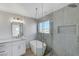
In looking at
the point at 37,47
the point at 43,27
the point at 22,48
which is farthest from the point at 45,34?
the point at 22,48

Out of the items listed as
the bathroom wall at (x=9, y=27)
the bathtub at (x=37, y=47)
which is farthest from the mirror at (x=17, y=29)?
the bathtub at (x=37, y=47)

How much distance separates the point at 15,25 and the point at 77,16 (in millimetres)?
1098

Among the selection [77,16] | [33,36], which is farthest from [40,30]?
[77,16]

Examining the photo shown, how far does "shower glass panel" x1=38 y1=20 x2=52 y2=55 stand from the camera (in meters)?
1.54

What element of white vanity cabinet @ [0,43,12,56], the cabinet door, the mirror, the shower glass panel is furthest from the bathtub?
white vanity cabinet @ [0,43,12,56]

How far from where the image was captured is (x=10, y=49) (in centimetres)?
145

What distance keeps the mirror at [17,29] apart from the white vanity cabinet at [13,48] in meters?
0.13

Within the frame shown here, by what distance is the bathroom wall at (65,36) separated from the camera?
145 centimetres

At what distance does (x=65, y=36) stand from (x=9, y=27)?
0.99 meters

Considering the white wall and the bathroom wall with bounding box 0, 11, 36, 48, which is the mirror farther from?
the white wall

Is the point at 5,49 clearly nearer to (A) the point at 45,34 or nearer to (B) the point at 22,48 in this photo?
(B) the point at 22,48

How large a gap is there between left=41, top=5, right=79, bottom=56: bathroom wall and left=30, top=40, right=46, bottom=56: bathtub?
0.18 m

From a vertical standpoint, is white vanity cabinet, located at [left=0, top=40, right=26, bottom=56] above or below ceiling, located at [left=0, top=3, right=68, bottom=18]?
below

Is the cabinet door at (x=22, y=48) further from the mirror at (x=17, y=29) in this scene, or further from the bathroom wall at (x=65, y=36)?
the bathroom wall at (x=65, y=36)
